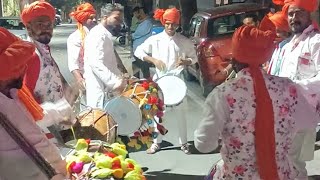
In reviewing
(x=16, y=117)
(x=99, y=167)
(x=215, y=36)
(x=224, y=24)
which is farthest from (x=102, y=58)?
(x=224, y=24)

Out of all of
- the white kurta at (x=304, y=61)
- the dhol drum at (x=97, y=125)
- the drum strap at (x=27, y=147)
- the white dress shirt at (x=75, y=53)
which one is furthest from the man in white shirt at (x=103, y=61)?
the drum strap at (x=27, y=147)

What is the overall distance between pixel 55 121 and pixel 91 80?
2.66 m

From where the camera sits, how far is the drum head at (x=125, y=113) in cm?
651

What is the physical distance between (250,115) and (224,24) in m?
9.10

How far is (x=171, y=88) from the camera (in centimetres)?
779

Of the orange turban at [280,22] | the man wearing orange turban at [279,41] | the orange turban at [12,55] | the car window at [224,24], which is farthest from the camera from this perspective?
the car window at [224,24]

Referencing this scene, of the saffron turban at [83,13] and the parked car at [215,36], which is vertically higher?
the saffron turban at [83,13]

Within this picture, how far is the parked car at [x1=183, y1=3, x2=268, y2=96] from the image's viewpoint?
12.0 metres

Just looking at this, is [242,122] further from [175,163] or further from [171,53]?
[171,53]

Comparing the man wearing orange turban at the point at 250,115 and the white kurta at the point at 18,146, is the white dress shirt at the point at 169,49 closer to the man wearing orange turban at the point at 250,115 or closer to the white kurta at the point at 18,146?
the man wearing orange turban at the point at 250,115

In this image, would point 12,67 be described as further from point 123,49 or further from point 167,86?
point 123,49

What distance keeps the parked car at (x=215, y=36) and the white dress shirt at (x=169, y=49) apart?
3.41 metres

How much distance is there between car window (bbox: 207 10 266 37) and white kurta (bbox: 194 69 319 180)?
28.7 ft

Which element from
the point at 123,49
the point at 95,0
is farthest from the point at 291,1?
the point at 95,0
